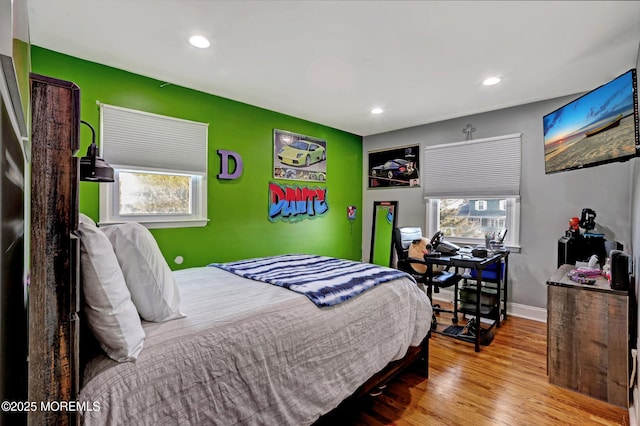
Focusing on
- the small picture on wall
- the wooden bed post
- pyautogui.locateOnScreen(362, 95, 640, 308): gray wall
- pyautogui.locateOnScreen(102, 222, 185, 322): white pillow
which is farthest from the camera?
the small picture on wall

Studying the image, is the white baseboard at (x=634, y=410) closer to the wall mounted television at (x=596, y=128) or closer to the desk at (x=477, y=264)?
the desk at (x=477, y=264)

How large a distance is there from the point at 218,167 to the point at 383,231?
274 centimetres

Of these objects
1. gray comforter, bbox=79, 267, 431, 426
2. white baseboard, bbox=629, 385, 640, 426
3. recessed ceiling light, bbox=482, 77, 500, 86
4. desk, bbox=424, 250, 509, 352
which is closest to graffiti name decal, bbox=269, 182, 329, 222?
desk, bbox=424, 250, 509, 352

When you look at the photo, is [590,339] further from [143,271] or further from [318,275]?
[143,271]

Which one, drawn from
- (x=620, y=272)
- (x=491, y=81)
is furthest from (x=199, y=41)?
(x=620, y=272)

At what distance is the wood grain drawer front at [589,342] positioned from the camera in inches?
81.0

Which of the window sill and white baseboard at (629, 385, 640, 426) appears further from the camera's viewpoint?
the window sill

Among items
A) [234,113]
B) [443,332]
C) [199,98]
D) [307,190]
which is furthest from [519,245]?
[199,98]

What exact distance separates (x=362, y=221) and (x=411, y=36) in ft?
11.2

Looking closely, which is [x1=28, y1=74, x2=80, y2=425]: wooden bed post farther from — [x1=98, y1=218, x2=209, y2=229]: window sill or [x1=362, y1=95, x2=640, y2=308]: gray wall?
[x1=362, y1=95, x2=640, y2=308]: gray wall

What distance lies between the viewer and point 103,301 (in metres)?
1.07

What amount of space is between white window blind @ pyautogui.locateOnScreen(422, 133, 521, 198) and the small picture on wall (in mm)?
171

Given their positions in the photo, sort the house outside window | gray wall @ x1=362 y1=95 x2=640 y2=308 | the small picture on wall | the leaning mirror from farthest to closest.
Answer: the leaning mirror, the small picture on wall, the house outside window, gray wall @ x1=362 y1=95 x2=640 y2=308

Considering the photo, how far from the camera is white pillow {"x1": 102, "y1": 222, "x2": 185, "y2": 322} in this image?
128 cm
